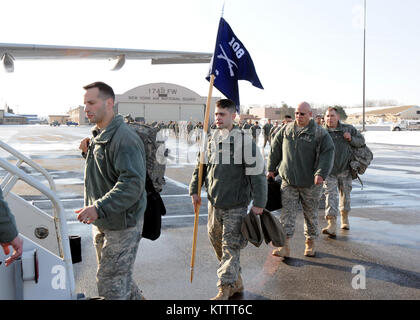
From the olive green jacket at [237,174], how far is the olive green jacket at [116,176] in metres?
1.14

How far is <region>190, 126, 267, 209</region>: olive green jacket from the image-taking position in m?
4.07

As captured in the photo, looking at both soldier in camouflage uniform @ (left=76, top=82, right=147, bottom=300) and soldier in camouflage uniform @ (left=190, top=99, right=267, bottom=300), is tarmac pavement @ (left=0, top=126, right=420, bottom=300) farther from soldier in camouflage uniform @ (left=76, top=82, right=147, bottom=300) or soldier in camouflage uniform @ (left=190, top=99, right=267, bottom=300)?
soldier in camouflage uniform @ (left=76, top=82, right=147, bottom=300)

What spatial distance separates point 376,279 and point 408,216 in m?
3.78

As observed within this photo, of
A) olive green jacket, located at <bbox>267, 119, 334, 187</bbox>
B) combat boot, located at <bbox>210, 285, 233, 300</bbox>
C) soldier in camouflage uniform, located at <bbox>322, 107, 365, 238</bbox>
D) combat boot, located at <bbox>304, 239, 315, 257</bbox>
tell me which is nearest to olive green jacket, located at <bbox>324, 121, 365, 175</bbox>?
soldier in camouflage uniform, located at <bbox>322, 107, 365, 238</bbox>

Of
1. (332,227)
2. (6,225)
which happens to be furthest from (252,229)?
(332,227)

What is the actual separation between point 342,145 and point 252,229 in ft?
11.5

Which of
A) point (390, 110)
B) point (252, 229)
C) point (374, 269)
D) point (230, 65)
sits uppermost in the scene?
point (390, 110)

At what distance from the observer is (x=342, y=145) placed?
6.80 m

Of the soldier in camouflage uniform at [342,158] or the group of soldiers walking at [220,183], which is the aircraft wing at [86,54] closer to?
the soldier in camouflage uniform at [342,158]

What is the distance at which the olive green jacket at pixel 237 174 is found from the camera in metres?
4.07

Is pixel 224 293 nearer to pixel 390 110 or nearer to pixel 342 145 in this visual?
pixel 342 145

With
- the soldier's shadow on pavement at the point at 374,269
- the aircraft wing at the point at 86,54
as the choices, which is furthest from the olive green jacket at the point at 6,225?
the aircraft wing at the point at 86,54
